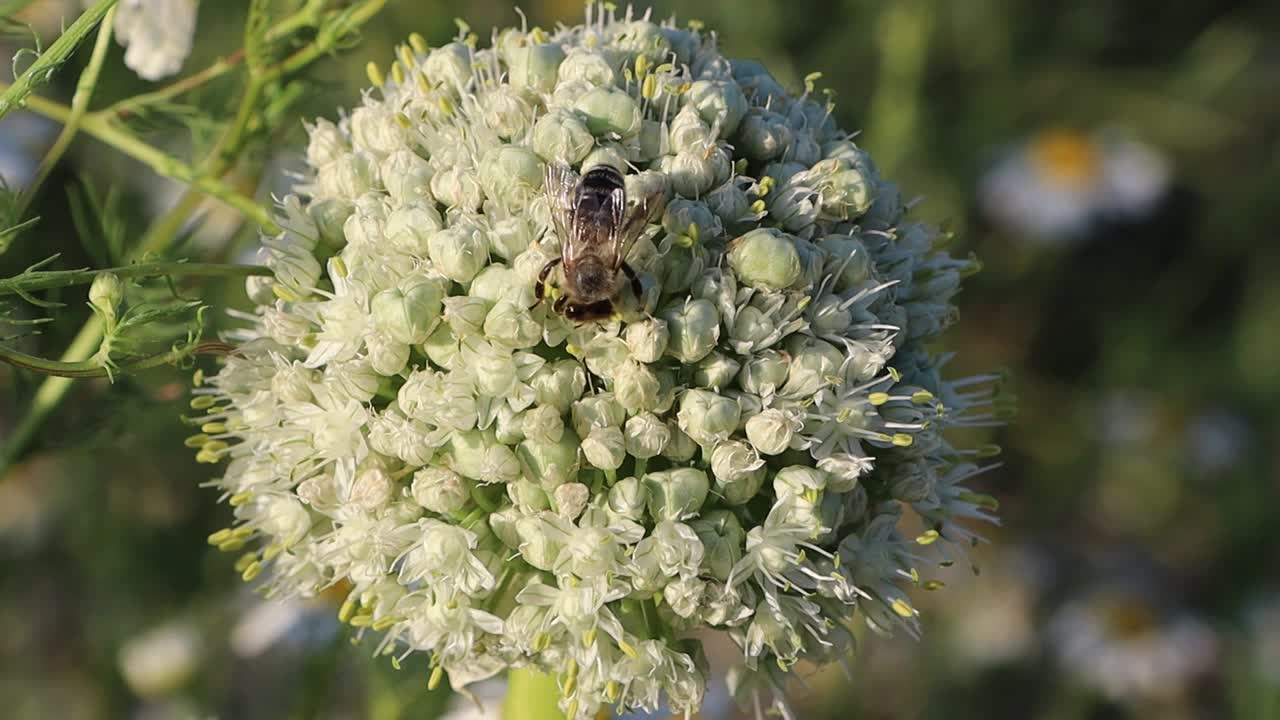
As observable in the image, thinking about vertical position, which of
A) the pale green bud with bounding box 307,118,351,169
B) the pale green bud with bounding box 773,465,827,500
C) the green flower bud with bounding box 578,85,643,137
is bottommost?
the pale green bud with bounding box 773,465,827,500

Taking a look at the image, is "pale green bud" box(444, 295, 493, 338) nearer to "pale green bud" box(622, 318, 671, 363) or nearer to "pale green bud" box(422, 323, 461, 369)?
"pale green bud" box(422, 323, 461, 369)

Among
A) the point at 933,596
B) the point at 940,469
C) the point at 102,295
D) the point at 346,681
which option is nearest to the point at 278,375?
the point at 102,295

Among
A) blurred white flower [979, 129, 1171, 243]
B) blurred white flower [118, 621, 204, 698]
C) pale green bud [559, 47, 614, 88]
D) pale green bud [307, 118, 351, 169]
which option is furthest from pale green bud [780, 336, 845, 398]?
blurred white flower [979, 129, 1171, 243]

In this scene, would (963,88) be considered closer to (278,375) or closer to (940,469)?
(940,469)

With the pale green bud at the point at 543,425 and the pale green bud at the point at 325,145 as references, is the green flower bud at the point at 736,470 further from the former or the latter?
the pale green bud at the point at 325,145

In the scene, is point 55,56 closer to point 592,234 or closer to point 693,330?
point 592,234

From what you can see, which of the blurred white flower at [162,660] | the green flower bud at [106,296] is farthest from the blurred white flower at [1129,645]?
the green flower bud at [106,296]
